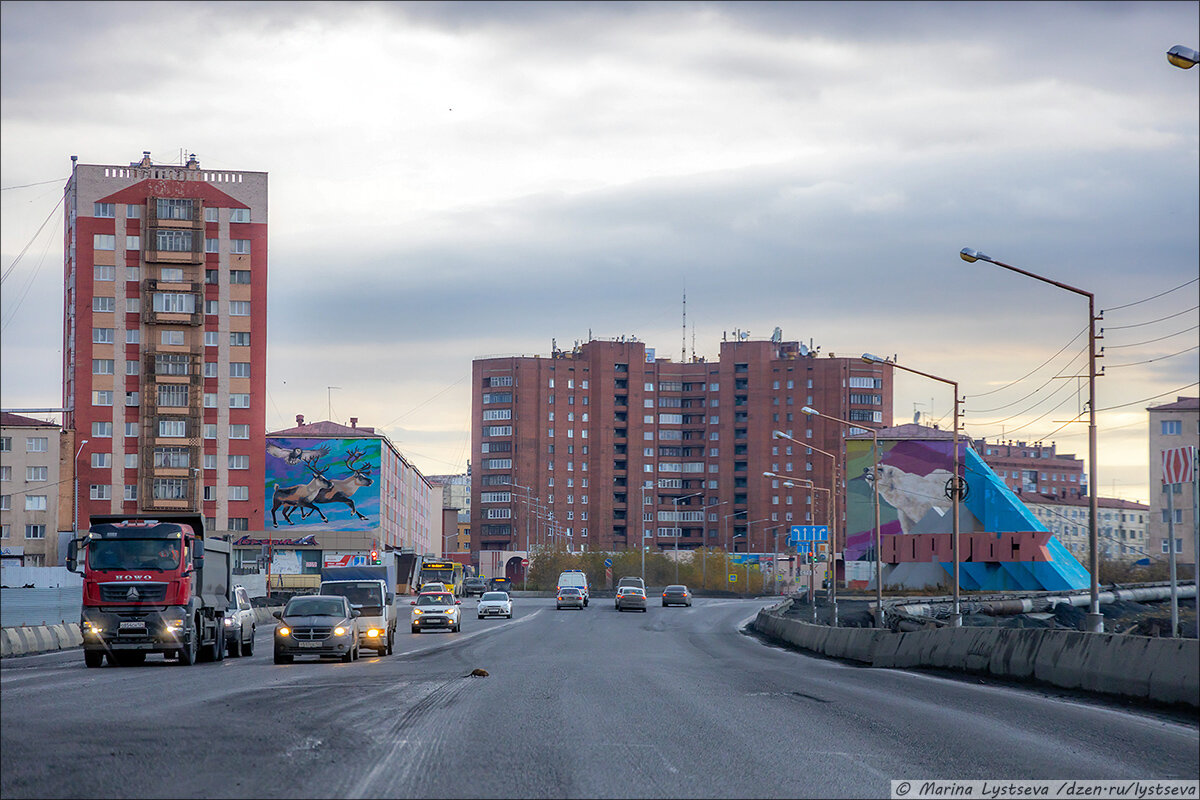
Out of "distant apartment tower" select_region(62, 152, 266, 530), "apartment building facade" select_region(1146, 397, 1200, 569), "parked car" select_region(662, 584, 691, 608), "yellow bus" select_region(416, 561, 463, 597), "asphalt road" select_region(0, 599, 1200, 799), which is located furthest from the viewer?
"apartment building facade" select_region(1146, 397, 1200, 569)

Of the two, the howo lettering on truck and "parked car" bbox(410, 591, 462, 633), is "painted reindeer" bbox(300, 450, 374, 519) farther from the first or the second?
the howo lettering on truck

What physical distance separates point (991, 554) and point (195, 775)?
4566 inches

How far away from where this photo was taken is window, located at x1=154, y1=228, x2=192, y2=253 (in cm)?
10362

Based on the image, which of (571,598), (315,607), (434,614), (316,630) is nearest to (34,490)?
(571,598)

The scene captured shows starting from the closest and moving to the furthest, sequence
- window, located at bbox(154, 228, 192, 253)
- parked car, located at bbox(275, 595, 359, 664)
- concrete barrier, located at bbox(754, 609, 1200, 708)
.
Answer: concrete barrier, located at bbox(754, 609, 1200, 708) → parked car, located at bbox(275, 595, 359, 664) → window, located at bbox(154, 228, 192, 253)

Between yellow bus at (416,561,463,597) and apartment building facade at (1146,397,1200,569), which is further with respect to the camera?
apartment building facade at (1146,397,1200,569)

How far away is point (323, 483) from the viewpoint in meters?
118

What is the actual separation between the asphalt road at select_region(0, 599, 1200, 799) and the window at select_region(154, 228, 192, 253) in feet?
277

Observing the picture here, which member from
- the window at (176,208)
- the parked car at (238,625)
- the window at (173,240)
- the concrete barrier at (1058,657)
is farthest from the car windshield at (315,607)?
the window at (176,208)

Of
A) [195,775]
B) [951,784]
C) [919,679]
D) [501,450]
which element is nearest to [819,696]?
[919,679]

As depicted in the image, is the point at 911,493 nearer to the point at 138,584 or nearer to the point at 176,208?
the point at 176,208

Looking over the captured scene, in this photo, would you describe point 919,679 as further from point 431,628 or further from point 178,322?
point 178,322

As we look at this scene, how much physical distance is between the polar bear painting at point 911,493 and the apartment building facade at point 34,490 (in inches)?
2979

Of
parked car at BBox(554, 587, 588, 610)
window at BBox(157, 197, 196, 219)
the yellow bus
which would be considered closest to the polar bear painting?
the yellow bus
